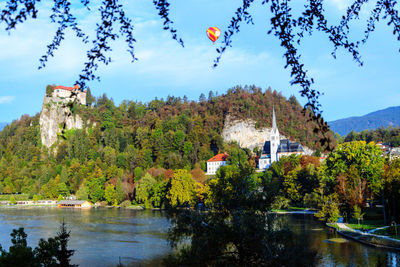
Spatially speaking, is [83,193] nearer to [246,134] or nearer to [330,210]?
[246,134]

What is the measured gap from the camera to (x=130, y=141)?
9656cm

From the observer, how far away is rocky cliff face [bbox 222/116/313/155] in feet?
295

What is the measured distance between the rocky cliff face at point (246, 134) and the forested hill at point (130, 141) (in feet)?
6.46

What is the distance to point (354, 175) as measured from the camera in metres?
33.6

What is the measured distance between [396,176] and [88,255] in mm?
24154

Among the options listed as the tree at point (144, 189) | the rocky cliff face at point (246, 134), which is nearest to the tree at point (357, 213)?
the tree at point (144, 189)

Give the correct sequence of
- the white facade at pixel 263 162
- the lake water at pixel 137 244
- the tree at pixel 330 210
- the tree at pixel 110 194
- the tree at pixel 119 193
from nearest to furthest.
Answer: the lake water at pixel 137 244
the tree at pixel 330 210
the tree at pixel 119 193
the tree at pixel 110 194
the white facade at pixel 263 162

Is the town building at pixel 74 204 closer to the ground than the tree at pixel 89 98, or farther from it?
closer to the ground

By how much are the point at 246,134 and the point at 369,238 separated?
67330mm

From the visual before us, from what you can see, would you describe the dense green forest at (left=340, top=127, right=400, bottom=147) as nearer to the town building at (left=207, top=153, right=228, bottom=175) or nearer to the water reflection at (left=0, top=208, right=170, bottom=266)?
the town building at (left=207, top=153, right=228, bottom=175)

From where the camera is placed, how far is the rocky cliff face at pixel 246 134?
8988 cm

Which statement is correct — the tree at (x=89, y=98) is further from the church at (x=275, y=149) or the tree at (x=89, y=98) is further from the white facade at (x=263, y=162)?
the church at (x=275, y=149)

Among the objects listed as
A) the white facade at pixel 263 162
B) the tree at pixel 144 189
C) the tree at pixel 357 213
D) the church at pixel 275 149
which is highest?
the church at pixel 275 149

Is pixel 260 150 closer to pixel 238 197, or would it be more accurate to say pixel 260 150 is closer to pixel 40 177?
pixel 40 177
